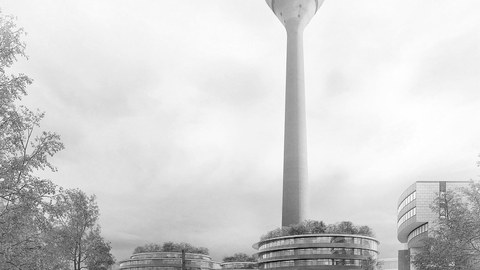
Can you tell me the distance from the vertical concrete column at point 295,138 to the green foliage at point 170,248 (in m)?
36.5

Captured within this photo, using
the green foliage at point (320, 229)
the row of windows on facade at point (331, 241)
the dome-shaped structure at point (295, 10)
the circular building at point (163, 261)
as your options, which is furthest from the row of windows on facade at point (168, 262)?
the dome-shaped structure at point (295, 10)

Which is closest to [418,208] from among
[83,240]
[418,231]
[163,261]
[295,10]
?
[418,231]

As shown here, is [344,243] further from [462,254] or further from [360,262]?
[462,254]

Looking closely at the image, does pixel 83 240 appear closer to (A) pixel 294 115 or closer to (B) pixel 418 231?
(B) pixel 418 231

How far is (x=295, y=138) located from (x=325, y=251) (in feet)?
146

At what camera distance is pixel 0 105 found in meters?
22.0

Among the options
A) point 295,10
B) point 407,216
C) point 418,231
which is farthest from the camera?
point 295,10

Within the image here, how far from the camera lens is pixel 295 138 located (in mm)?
163125

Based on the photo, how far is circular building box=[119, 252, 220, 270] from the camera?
160m

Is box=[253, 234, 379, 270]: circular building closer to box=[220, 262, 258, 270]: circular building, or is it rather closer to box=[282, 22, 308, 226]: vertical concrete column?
box=[282, 22, 308, 226]: vertical concrete column

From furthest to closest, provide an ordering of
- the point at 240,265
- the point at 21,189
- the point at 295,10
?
1. the point at 240,265
2. the point at 295,10
3. the point at 21,189

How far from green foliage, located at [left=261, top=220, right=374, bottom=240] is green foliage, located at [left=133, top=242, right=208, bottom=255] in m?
43.5

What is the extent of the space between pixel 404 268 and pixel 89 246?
81711 millimetres

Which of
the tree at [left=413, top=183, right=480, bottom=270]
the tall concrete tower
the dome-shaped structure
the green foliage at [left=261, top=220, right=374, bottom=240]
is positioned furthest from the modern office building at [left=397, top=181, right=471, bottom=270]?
the dome-shaped structure
